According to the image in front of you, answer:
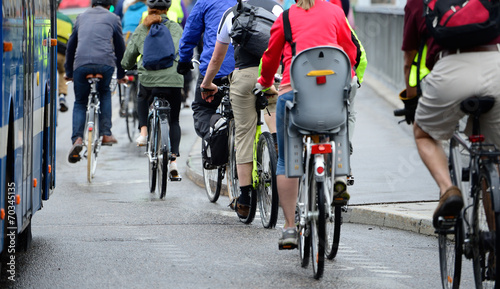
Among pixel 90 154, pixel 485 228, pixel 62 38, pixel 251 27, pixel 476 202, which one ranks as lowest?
pixel 90 154

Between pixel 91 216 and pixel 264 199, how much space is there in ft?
5.43

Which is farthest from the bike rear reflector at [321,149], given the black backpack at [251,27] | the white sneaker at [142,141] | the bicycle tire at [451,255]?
the white sneaker at [142,141]

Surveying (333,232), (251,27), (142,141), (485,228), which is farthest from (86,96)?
(485,228)

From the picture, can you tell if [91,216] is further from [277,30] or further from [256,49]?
[277,30]

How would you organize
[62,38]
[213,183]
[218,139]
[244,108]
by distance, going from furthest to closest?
[62,38], [213,183], [218,139], [244,108]

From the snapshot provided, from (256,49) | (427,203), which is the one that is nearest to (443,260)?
(256,49)

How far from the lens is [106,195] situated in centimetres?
1077

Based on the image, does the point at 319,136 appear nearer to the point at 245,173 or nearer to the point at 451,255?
the point at 451,255

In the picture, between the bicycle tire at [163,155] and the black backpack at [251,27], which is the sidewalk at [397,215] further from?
the bicycle tire at [163,155]

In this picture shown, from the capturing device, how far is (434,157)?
18.6 ft

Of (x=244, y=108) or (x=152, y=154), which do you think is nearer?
(x=244, y=108)

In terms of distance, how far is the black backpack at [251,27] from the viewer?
26.5 ft

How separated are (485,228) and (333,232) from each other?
1.62 m

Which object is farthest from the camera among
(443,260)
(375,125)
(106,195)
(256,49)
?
(375,125)
